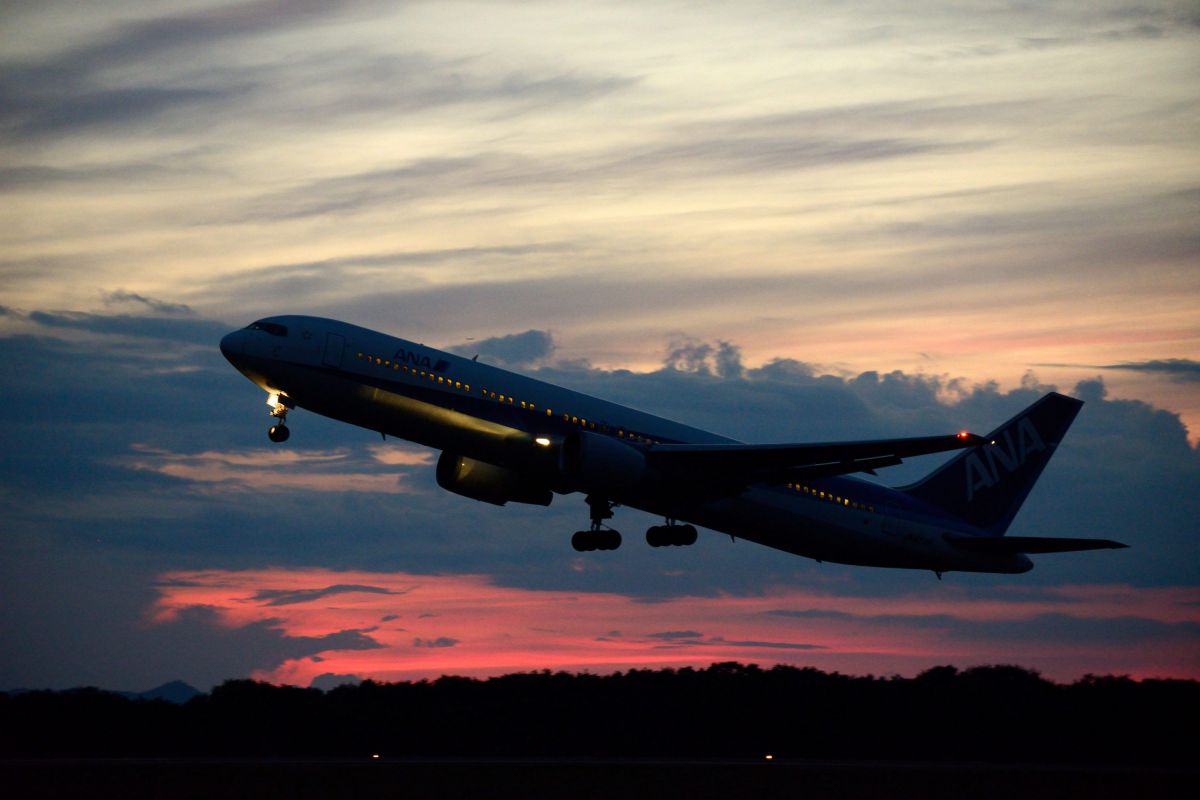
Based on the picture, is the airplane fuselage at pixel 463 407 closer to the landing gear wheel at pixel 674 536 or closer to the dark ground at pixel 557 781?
the landing gear wheel at pixel 674 536

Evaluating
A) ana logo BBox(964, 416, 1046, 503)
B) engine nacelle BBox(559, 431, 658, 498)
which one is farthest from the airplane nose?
ana logo BBox(964, 416, 1046, 503)

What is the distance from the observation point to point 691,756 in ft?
252

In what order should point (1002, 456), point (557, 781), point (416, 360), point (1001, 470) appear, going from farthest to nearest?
point (1002, 456) → point (1001, 470) → point (416, 360) → point (557, 781)

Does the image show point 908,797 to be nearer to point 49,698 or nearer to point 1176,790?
point 1176,790

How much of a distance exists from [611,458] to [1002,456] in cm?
2699

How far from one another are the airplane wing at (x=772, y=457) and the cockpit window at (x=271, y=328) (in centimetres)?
1451

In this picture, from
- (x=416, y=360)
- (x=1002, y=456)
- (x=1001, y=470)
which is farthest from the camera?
(x=1002, y=456)

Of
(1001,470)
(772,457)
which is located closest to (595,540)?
(772,457)

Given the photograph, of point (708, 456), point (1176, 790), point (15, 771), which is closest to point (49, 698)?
point (15, 771)

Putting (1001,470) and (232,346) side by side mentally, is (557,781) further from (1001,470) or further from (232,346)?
(1001,470)

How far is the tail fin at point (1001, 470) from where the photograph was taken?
247ft

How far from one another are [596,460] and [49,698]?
32.7 meters

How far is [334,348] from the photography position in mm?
57344

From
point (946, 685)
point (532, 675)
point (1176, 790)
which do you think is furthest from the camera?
point (532, 675)
